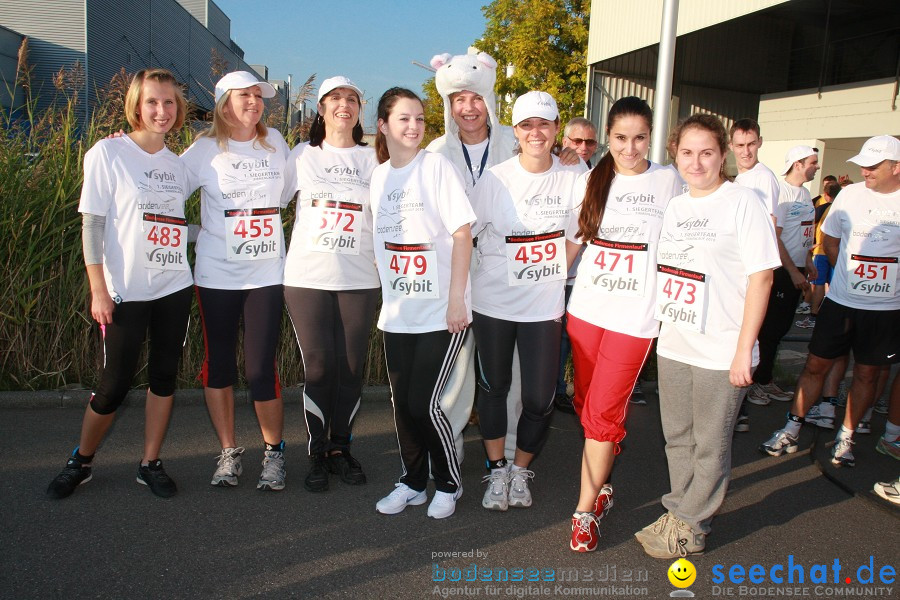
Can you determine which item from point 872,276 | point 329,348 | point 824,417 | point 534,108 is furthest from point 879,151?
point 329,348

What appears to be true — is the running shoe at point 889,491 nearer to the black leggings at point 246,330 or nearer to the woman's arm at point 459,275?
the woman's arm at point 459,275

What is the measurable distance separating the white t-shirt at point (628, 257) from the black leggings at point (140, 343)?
7.17 ft

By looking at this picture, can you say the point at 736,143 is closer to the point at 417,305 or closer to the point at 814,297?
the point at 814,297

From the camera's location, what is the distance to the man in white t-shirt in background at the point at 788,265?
5.35 meters

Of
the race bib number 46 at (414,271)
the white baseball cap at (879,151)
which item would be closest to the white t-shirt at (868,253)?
the white baseball cap at (879,151)

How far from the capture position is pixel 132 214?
3492mm

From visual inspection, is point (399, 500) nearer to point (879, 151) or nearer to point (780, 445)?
point (780, 445)

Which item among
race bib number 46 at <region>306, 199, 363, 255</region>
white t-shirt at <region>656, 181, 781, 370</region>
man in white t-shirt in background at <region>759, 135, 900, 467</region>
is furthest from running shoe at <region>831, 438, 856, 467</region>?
race bib number 46 at <region>306, 199, 363, 255</region>

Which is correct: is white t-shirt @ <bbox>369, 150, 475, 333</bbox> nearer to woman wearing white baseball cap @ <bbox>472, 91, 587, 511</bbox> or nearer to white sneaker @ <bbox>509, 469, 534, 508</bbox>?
woman wearing white baseball cap @ <bbox>472, 91, 587, 511</bbox>

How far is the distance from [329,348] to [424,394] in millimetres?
663

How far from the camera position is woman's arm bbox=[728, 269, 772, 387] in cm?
286

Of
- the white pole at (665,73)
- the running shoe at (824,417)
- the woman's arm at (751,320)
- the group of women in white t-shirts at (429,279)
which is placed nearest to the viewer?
the woman's arm at (751,320)

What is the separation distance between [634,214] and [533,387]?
1.02m

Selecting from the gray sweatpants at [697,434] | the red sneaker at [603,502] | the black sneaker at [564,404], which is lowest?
the black sneaker at [564,404]
